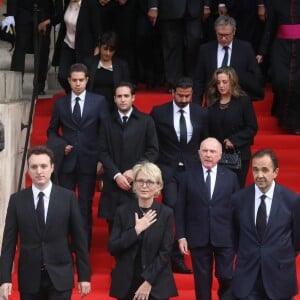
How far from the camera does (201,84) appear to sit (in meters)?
12.2

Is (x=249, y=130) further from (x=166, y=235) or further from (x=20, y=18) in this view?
(x=20, y=18)

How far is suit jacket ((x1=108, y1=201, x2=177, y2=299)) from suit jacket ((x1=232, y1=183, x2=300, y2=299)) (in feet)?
1.80

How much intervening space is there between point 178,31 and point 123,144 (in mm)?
3099

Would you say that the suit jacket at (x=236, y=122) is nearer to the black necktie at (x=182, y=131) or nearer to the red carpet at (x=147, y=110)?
the black necktie at (x=182, y=131)

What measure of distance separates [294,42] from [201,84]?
4.82 ft

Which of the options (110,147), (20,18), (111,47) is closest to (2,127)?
(110,147)

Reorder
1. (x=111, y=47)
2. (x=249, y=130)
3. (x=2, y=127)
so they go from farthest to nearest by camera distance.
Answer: (x=111, y=47)
(x=249, y=130)
(x=2, y=127)

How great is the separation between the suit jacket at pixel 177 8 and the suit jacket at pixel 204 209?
150 inches

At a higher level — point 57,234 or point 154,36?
point 154,36

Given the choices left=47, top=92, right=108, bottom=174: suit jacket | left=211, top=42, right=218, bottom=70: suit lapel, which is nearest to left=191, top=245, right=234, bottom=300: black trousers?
left=47, top=92, right=108, bottom=174: suit jacket

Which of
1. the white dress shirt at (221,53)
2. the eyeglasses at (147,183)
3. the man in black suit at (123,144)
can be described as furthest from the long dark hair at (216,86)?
the eyeglasses at (147,183)

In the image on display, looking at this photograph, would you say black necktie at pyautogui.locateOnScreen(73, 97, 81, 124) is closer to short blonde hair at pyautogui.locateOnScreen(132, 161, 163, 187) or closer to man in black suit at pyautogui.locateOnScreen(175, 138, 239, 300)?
man in black suit at pyautogui.locateOnScreen(175, 138, 239, 300)

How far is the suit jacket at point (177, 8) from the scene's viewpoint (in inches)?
523

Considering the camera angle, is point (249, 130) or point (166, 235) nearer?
point (166, 235)
